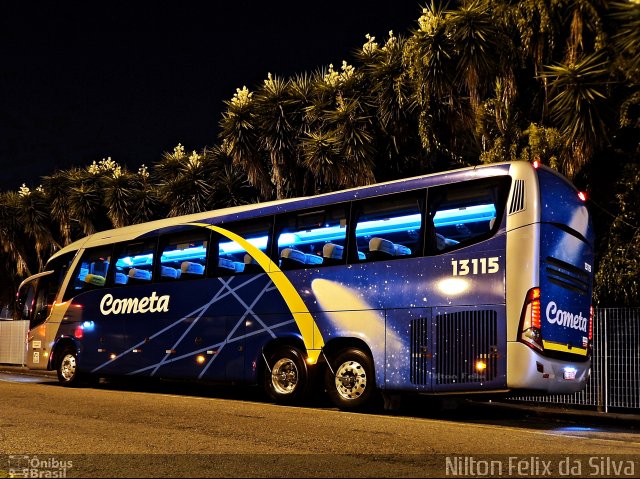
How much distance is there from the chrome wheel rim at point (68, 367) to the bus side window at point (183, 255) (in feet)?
12.8

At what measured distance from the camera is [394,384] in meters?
12.1

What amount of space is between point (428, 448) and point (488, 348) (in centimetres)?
294

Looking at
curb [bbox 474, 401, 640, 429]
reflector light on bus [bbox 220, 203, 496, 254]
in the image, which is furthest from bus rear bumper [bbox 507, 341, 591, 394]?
curb [bbox 474, 401, 640, 429]

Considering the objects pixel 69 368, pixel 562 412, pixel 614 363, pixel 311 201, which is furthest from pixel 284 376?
pixel 69 368

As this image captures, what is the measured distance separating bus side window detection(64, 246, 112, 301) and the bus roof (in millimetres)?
223

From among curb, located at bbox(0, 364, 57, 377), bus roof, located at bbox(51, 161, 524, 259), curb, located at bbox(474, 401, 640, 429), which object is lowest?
curb, located at bbox(474, 401, 640, 429)

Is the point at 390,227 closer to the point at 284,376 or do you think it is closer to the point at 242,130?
the point at 284,376

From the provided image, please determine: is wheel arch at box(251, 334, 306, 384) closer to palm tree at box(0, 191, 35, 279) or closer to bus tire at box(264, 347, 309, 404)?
bus tire at box(264, 347, 309, 404)

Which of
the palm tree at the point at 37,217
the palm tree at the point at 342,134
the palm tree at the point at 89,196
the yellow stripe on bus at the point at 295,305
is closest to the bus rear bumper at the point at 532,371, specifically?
the yellow stripe on bus at the point at 295,305

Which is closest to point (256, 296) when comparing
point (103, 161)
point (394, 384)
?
point (394, 384)

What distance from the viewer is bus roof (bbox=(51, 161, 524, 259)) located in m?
11.5

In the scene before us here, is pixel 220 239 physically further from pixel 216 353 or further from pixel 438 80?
pixel 438 80

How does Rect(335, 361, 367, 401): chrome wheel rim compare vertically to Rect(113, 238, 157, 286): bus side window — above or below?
below

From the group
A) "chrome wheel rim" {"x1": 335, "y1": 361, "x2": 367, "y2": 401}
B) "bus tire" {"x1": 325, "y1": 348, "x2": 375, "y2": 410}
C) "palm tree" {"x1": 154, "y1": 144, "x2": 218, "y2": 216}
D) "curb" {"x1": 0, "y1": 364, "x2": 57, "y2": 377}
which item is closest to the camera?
"bus tire" {"x1": 325, "y1": 348, "x2": 375, "y2": 410}
